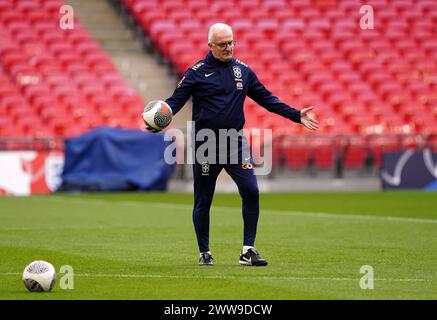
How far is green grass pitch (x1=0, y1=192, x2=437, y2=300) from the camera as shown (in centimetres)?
878

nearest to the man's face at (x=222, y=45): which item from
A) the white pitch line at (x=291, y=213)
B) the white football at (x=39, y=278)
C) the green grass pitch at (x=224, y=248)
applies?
the green grass pitch at (x=224, y=248)

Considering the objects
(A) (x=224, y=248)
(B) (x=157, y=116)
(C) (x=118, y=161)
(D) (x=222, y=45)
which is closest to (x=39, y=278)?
(B) (x=157, y=116)

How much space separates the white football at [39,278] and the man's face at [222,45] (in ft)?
9.74

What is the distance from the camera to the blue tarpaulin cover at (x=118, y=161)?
26266 millimetres

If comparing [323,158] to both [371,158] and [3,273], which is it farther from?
[3,273]

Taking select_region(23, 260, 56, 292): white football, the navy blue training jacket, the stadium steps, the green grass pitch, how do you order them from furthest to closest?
the stadium steps
the navy blue training jacket
the green grass pitch
select_region(23, 260, 56, 292): white football

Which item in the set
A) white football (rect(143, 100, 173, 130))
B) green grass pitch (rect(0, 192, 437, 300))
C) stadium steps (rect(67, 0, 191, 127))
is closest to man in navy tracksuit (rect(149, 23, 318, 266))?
white football (rect(143, 100, 173, 130))

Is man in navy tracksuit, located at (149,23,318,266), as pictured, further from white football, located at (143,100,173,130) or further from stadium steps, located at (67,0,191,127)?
stadium steps, located at (67,0,191,127)

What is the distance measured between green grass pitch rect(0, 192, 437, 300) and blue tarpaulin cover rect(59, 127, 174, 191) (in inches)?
155

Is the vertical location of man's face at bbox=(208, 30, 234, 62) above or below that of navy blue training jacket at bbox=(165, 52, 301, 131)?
above

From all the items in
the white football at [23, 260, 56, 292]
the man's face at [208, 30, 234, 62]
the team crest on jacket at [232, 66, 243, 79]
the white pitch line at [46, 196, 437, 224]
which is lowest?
the white football at [23, 260, 56, 292]
